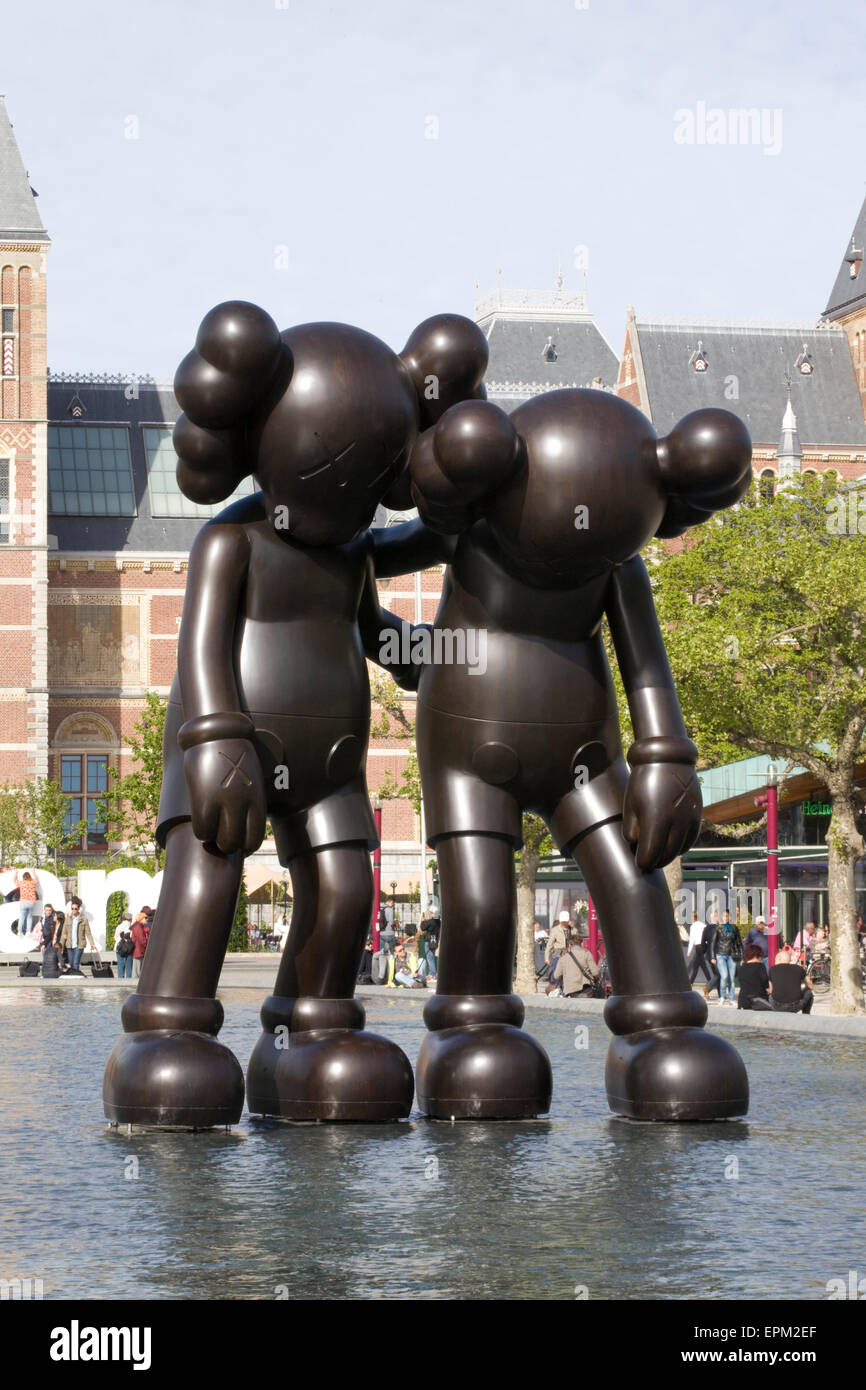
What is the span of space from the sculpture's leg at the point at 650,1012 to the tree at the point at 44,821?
35.5m

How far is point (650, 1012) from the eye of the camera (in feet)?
19.2

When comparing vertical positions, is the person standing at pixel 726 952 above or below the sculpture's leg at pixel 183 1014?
below

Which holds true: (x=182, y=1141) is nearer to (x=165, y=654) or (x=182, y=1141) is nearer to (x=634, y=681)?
(x=634, y=681)

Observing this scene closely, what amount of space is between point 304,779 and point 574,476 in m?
1.31

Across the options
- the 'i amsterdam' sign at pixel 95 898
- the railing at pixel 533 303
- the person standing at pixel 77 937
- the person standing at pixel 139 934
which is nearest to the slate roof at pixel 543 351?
the railing at pixel 533 303

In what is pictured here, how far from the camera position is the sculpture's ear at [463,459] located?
549 centimetres

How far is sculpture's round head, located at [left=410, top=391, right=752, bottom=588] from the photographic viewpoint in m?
5.62

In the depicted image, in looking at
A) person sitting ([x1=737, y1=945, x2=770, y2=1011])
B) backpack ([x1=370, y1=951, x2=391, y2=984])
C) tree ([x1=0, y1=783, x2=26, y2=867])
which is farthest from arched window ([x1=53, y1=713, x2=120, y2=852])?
person sitting ([x1=737, y1=945, x2=770, y2=1011])

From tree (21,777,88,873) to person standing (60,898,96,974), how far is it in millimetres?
16631

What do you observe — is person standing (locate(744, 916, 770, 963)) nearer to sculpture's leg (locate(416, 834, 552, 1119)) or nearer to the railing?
sculpture's leg (locate(416, 834, 552, 1119))

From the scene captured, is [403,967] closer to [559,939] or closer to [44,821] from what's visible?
[559,939]

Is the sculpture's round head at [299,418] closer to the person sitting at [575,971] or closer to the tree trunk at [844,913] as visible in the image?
the person sitting at [575,971]
